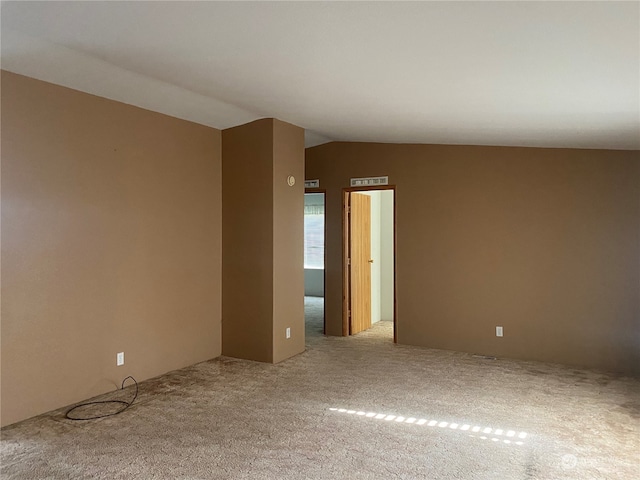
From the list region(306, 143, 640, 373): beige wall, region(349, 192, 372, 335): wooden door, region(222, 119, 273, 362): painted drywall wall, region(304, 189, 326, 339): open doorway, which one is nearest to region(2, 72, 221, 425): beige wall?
region(222, 119, 273, 362): painted drywall wall

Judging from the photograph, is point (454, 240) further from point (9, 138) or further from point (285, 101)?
point (9, 138)

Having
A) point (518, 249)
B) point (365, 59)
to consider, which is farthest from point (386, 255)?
point (365, 59)

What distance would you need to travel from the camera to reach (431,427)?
3.41m

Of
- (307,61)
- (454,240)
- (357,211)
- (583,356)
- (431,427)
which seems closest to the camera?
(307,61)

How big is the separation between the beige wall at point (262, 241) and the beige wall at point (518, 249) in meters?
1.37

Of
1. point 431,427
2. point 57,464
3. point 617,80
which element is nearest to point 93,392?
point 57,464

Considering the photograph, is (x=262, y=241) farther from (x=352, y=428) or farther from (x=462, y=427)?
(x=462, y=427)

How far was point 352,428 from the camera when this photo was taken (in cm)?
339

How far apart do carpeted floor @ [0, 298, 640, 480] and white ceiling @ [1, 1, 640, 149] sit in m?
2.25

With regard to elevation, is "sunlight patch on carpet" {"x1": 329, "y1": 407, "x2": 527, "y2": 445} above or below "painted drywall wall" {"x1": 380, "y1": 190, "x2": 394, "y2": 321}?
below

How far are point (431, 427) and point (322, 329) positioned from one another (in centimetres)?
366

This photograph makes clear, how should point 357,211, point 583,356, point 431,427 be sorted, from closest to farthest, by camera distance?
point 431,427 → point 583,356 → point 357,211

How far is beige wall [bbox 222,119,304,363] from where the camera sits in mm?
5148

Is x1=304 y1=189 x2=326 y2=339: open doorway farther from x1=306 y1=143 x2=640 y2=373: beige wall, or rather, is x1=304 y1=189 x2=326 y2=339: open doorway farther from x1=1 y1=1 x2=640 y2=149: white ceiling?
x1=1 y1=1 x2=640 y2=149: white ceiling
